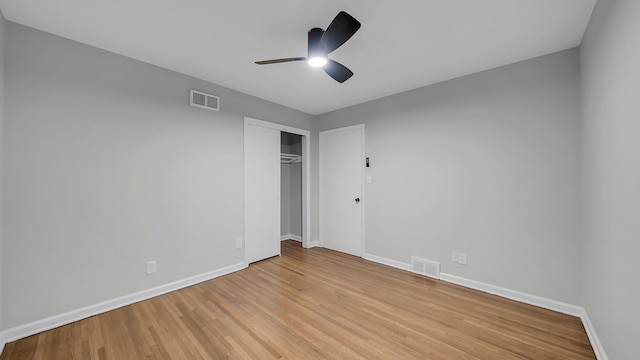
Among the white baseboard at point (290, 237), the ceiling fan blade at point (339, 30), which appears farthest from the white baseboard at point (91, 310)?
the ceiling fan blade at point (339, 30)

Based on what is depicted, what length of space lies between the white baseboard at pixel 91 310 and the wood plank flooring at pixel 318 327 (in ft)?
0.19

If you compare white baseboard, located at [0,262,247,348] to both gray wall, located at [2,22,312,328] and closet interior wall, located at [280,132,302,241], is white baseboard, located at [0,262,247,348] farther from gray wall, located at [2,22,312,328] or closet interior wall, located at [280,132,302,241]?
closet interior wall, located at [280,132,302,241]

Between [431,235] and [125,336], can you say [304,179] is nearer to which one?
[431,235]

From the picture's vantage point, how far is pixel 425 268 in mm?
3111

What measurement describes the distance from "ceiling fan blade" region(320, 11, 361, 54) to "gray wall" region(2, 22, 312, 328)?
198 centimetres

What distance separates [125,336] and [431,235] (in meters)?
3.33

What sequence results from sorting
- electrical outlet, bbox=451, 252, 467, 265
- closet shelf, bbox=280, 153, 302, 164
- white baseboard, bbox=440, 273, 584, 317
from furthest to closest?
closet shelf, bbox=280, 153, 302, 164 < electrical outlet, bbox=451, 252, 467, 265 < white baseboard, bbox=440, 273, 584, 317

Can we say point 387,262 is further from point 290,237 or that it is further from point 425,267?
point 290,237

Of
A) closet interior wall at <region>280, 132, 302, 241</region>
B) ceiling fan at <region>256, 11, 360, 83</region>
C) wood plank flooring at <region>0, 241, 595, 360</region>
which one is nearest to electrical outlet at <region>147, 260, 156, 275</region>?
wood plank flooring at <region>0, 241, 595, 360</region>

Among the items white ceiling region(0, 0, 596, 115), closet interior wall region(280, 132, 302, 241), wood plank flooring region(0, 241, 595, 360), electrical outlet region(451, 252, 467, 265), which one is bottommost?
wood plank flooring region(0, 241, 595, 360)

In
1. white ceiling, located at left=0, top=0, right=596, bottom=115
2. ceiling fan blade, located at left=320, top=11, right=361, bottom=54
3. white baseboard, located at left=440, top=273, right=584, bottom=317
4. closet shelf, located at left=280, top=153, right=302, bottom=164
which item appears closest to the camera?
ceiling fan blade, located at left=320, top=11, right=361, bottom=54

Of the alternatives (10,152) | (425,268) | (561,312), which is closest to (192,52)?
(10,152)

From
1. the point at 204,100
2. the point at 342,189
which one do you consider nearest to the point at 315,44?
the point at 204,100

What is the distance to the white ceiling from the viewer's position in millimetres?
1707
